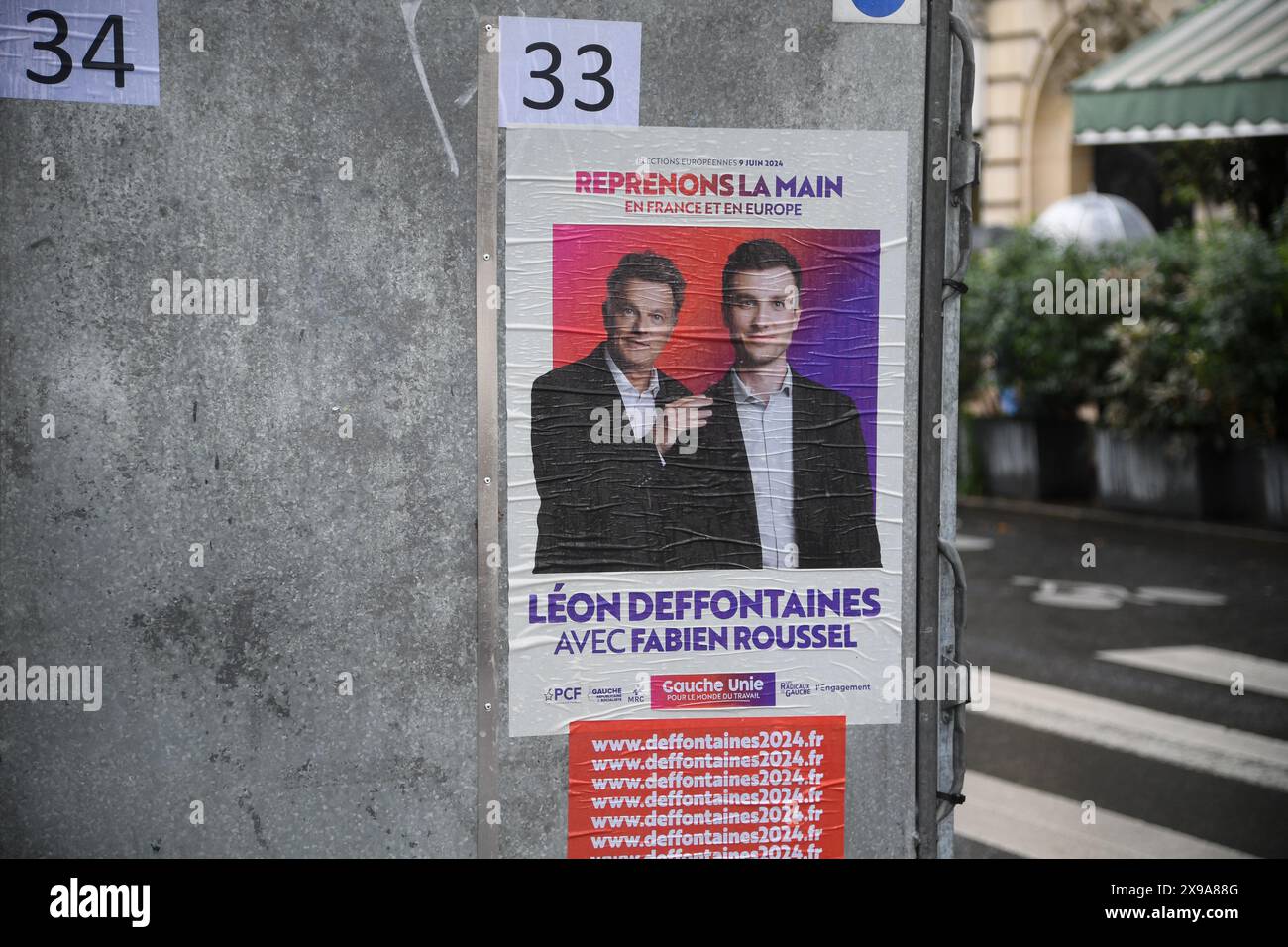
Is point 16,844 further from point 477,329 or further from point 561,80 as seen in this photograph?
point 561,80

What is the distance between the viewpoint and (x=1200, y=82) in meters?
11.9

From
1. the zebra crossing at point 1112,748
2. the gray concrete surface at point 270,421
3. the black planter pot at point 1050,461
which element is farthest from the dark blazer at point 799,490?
the black planter pot at point 1050,461

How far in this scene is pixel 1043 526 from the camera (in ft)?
43.8

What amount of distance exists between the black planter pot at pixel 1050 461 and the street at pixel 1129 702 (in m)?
2.69

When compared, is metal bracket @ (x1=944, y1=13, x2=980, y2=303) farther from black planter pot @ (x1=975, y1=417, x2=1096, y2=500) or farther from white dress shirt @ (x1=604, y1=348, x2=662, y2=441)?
black planter pot @ (x1=975, y1=417, x2=1096, y2=500)

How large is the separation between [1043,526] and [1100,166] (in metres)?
12.4

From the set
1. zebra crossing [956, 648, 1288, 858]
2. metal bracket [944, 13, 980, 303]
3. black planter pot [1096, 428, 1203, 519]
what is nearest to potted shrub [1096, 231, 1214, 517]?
black planter pot [1096, 428, 1203, 519]

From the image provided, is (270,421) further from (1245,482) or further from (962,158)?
(1245,482)

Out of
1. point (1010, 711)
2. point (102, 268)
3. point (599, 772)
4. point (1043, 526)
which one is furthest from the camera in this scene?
point (1043, 526)

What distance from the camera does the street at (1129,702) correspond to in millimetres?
5645

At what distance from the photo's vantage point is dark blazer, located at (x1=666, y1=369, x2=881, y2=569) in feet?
9.71

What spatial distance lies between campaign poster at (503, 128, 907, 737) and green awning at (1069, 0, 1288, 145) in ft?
32.5
